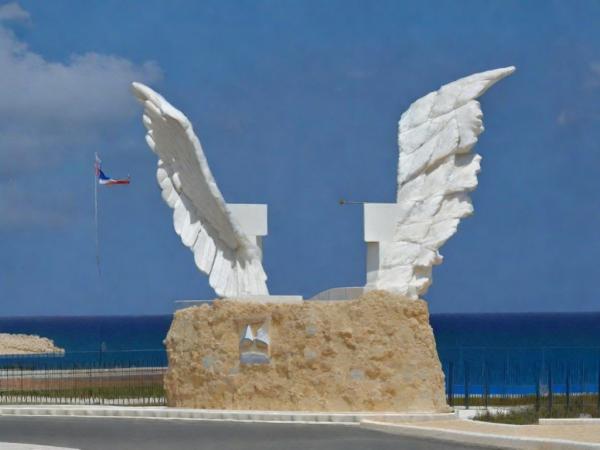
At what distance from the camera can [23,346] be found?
78.4 metres

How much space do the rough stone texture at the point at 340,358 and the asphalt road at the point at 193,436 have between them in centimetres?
159

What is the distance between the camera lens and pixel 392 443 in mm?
21797

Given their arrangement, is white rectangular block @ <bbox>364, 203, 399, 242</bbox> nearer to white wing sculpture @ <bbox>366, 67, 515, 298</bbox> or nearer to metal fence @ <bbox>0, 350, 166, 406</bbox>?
white wing sculpture @ <bbox>366, 67, 515, 298</bbox>

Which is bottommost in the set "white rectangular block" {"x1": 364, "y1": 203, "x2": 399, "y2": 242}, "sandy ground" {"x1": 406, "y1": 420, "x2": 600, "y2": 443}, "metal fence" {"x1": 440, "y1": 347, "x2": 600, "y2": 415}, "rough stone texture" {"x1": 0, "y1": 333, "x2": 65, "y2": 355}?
"metal fence" {"x1": 440, "y1": 347, "x2": 600, "y2": 415}

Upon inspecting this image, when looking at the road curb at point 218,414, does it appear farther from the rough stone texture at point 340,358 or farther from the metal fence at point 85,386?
the metal fence at point 85,386

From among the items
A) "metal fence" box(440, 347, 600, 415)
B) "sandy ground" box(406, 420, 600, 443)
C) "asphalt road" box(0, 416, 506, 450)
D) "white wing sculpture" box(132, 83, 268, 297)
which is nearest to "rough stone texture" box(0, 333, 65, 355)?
"metal fence" box(440, 347, 600, 415)

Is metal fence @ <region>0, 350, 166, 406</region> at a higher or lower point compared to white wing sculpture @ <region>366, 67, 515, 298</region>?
lower

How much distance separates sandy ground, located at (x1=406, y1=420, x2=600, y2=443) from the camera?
21.6 meters

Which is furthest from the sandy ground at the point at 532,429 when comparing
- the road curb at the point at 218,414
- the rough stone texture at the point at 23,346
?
the rough stone texture at the point at 23,346

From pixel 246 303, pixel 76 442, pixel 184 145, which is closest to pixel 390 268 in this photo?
pixel 246 303

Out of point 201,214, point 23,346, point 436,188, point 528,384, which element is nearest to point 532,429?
point 436,188

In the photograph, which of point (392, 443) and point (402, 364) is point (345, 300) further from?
point (392, 443)

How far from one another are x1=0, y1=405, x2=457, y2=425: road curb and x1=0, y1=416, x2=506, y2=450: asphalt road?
692mm

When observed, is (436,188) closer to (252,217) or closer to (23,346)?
(252,217)
